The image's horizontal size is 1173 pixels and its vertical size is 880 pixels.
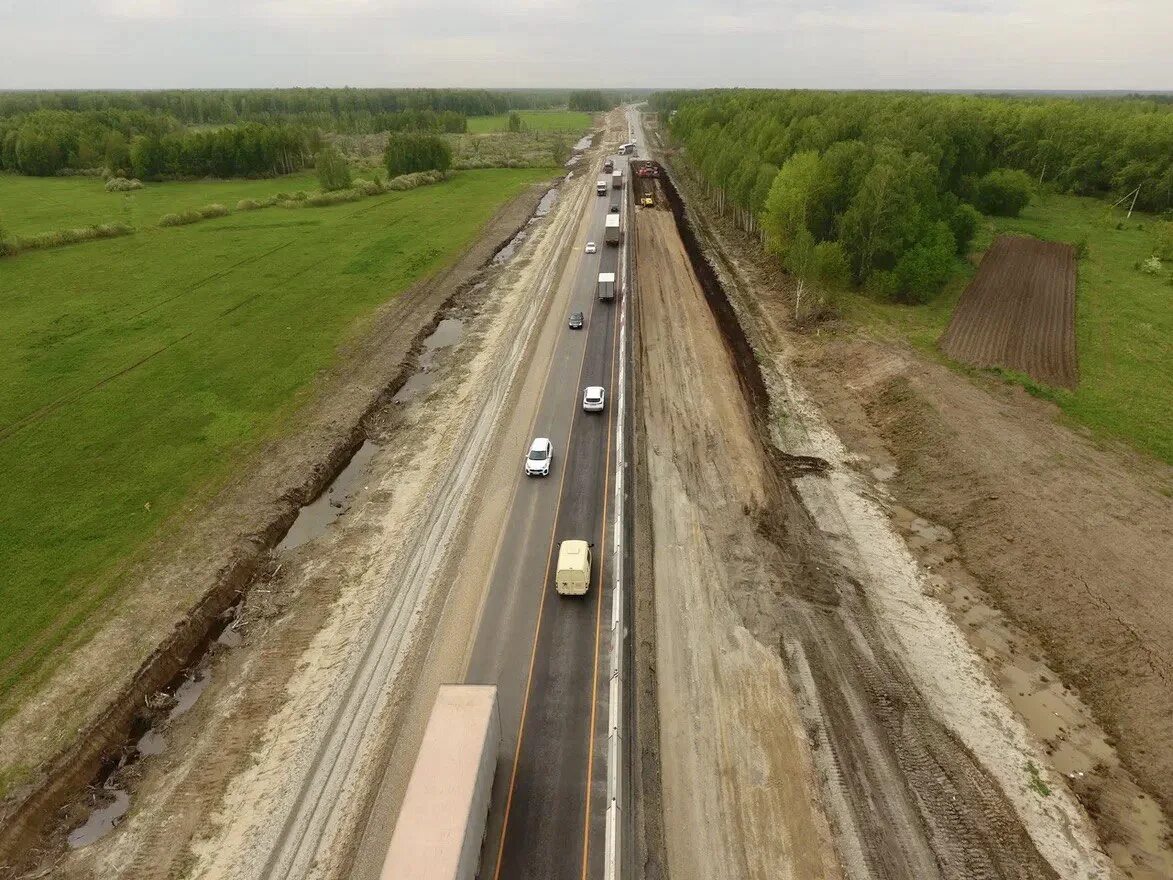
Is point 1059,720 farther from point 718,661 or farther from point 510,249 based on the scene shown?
point 510,249

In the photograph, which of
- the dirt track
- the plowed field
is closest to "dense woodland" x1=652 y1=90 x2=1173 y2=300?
the plowed field

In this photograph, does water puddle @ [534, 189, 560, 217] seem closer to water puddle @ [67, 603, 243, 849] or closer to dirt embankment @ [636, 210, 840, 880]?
dirt embankment @ [636, 210, 840, 880]

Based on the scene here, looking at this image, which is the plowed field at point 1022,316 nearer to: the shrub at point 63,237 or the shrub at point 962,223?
the shrub at point 962,223

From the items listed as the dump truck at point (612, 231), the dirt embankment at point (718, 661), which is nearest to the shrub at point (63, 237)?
the dump truck at point (612, 231)

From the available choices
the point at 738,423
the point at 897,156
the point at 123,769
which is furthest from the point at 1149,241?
the point at 123,769

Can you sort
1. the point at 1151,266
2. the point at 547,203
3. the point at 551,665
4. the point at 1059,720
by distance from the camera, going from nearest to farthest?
the point at 1059,720 < the point at 551,665 < the point at 1151,266 < the point at 547,203

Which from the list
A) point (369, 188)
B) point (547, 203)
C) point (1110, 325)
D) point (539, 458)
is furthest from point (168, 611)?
point (369, 188)

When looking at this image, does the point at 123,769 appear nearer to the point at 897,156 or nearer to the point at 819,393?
the point at 819,393
